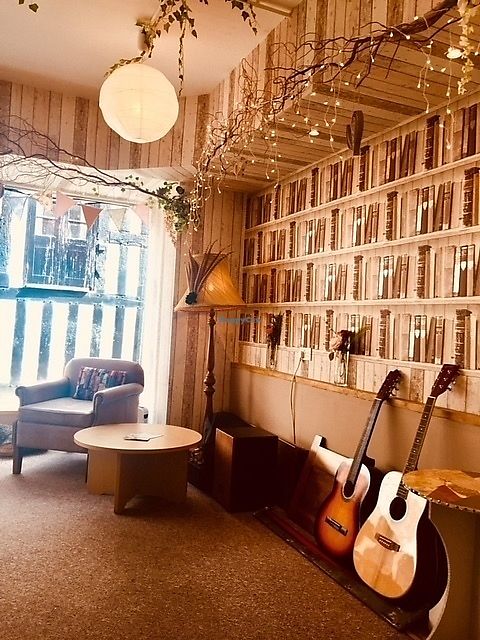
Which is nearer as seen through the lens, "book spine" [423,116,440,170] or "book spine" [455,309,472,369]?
"book spine" [455,309,472,369]

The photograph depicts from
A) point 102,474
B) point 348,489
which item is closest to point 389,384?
point 348,489

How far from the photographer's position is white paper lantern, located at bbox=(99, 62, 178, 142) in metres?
2.40

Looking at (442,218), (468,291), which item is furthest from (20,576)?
(442,218)

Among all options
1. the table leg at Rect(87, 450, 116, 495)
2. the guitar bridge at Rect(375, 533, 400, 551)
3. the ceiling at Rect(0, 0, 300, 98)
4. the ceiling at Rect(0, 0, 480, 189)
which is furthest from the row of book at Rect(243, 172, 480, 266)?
the table leg at Rect(87, 450, 116, 495)

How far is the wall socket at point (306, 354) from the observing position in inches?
143

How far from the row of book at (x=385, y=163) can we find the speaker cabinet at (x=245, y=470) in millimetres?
1602

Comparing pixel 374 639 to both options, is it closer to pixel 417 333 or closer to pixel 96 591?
pixel 96 591

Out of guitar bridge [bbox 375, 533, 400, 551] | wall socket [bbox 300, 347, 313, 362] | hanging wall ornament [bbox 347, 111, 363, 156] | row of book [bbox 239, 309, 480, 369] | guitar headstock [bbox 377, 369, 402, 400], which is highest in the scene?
hanging wall ornament [bbox 347, 111, 363, 156]

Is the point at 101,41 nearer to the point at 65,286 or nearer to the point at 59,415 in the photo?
the point at 65,286

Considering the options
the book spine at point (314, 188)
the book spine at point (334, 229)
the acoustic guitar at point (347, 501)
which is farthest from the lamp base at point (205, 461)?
the book spine at point (314, 188)

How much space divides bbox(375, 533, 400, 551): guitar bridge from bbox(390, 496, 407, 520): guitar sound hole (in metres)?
0.10

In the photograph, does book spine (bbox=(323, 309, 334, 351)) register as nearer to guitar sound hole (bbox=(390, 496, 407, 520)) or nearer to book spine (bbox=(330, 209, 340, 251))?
book spine (bbox=(330, 209, 340, 251))

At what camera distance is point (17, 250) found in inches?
188

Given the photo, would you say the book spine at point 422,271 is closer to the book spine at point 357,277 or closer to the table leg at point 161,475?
the book spine at point 357,277
